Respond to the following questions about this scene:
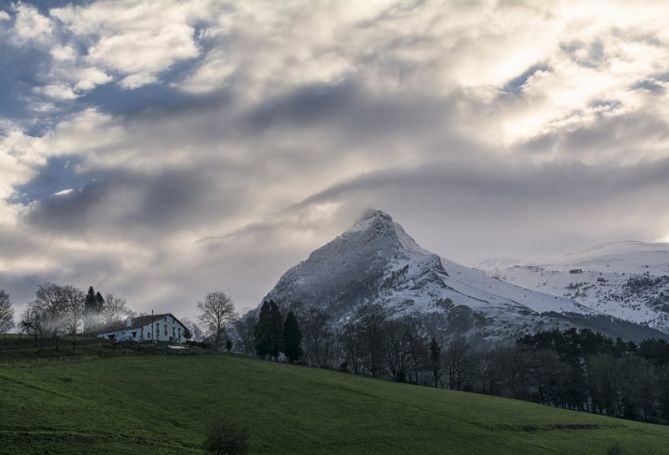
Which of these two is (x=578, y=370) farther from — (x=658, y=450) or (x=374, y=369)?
(x=658, y=450)

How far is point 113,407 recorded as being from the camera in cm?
6438

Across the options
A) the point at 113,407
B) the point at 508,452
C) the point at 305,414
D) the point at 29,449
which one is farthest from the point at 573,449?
the point at 29,449

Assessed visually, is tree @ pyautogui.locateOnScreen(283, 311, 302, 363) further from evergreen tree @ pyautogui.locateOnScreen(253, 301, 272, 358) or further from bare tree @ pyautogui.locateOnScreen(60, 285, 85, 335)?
bare tree @ pyautogui.locateOnScreen(60, 285, 85, 335)

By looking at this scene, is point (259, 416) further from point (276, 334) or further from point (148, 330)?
point (148, 330)

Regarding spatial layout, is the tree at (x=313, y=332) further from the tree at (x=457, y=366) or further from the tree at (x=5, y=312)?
the tree at (x=5, y=312)

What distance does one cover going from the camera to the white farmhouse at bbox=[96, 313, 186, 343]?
519 feet

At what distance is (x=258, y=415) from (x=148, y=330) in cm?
9839

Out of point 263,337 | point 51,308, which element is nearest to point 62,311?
point 51,308

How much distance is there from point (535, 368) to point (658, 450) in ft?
203

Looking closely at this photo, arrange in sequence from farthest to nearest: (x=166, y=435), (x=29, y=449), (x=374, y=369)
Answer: (x=374, y=369) < (x=166, y=435) < (x=29, y=449)

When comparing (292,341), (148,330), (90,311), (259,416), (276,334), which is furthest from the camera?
(90,311)

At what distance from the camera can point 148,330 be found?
161 metres

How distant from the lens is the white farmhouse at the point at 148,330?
519 ft

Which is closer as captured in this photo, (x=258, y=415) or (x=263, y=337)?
(x=258, y=415)
